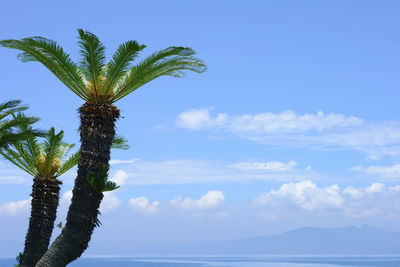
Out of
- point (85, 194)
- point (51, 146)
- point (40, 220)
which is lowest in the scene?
point (40, 220)

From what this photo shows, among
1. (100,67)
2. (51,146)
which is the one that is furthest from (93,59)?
(51,146)

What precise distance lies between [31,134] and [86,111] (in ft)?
15.8

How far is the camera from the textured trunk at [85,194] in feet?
54.8

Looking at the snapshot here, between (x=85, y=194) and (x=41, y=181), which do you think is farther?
(x=41, y=181)

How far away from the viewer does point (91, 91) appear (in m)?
18.2

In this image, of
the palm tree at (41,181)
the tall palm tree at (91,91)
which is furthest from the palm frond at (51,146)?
the tall palm tree at (91,91)

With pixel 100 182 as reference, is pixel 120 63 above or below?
above

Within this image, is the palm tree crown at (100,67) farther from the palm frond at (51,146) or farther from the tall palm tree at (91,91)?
the palm frond at (51,146)

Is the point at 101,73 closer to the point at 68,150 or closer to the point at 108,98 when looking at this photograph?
the point at 108,98

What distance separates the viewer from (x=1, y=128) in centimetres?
2111

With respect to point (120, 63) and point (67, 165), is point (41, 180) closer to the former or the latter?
point (67, 165)

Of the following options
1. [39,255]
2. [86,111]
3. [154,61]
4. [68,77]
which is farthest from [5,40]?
[39,255]

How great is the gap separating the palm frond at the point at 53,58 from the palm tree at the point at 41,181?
5.11 m

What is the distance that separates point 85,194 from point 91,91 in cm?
382
